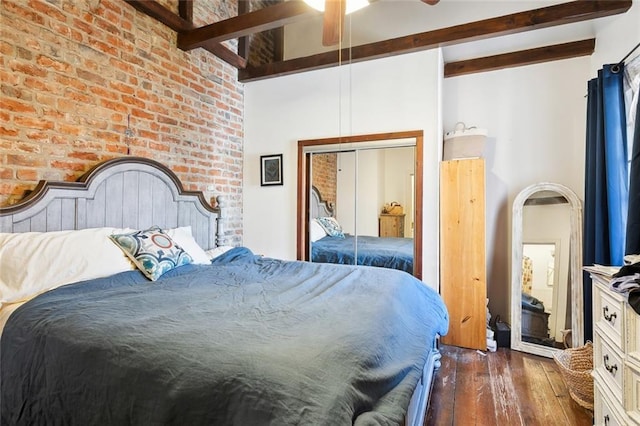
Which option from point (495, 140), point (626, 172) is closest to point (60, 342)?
point (626, 172)

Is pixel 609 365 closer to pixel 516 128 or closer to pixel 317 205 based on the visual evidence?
pixel 516 128

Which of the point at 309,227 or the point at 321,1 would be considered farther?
the point at 309,227

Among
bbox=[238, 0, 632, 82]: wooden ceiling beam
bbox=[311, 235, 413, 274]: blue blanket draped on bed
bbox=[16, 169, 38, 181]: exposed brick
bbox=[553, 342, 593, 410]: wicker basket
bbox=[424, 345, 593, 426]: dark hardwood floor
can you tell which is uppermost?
bbox=[238, 0, 632, 82]: wooden ceiling beam

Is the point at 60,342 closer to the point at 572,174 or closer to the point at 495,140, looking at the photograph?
the point at 495,140

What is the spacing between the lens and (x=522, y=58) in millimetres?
3236

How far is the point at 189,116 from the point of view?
3.06m

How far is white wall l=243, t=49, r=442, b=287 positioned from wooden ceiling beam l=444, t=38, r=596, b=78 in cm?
58

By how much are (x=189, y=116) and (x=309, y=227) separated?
1588mm

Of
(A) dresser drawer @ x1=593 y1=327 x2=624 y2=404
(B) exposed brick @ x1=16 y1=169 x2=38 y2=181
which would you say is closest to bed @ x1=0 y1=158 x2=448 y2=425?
(B) exposed brick @ x1=16 y1=169 x2=38 y2=181

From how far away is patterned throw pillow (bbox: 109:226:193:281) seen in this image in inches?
80.1

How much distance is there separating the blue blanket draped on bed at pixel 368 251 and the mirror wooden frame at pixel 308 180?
75mm

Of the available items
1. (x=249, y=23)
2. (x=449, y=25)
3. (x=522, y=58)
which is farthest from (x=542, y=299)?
(x=249, y=23)

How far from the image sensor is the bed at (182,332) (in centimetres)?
90

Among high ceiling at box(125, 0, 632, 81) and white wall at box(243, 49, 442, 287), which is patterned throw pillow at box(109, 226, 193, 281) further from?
high ceiling at box(125, 0, 632, 81)
